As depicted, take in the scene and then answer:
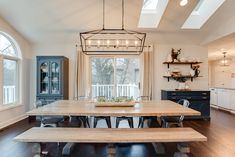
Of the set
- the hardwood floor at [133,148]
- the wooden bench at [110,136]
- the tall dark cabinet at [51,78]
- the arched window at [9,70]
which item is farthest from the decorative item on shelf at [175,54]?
the arched window at [9,70]

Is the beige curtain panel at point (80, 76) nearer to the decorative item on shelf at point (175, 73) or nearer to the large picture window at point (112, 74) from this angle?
the large picture window at point (112, 74)

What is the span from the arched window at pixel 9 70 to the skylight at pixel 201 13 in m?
4.70

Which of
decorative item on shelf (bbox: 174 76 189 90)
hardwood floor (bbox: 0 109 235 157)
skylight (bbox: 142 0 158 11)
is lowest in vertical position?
hardwood floor (bbox: 0 109 235 157)

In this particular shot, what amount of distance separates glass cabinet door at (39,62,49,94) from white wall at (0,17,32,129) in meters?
0.54

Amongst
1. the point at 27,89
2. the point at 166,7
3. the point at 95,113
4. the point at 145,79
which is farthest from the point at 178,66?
the point at 27,89

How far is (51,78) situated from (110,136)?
12.6 feet

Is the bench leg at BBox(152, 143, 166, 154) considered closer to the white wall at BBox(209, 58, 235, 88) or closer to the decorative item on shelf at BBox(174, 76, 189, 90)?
the decorative item on shelf at BBox(174, 76, 189, 90)

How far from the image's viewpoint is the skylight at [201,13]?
5.04 meters

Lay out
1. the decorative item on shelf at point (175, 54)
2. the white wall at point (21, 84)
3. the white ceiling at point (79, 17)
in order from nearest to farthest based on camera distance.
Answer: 1. the white ceiling at point (79, 17)
2. the white wall at point (21, 84)
3. the decorative item on shelf at point (175, 54)

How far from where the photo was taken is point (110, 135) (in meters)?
3.07

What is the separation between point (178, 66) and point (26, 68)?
15.4 ft

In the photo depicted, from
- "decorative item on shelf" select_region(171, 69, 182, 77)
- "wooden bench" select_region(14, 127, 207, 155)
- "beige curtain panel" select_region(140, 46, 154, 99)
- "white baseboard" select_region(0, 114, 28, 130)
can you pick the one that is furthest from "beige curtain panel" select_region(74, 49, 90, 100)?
"wooden bench" select_region(14, 127, 207, 155)

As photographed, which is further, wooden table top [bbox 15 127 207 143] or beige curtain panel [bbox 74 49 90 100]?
beige curtain panel [bbox 74 49 90 100]

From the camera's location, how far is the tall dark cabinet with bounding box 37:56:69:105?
6215 mm
